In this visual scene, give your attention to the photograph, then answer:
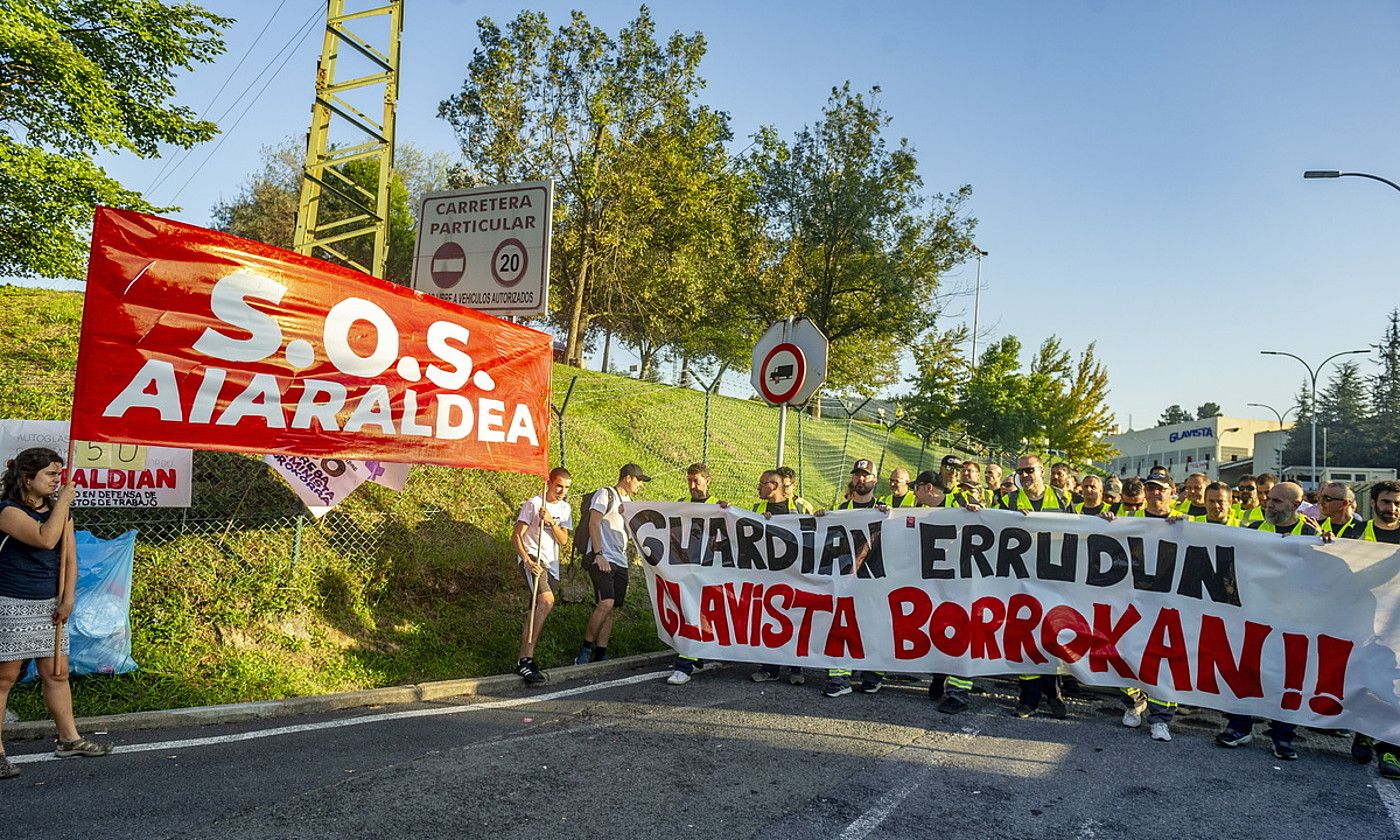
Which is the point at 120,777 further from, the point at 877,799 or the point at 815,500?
the point at 815,500

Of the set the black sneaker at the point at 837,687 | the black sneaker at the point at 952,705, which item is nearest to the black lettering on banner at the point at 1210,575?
the black sneaker at the point at 952,705

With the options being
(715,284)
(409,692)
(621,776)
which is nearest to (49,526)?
(409,692)

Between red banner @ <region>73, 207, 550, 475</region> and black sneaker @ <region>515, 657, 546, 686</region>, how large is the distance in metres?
1.53

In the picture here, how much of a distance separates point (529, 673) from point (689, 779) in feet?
8.24

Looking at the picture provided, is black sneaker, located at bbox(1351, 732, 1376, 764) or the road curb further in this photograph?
black sneaker, located at bbox(1351, 732, 1376, 764)

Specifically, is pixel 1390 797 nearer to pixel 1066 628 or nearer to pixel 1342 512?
pixel 1066 628

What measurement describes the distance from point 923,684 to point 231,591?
5609 mm

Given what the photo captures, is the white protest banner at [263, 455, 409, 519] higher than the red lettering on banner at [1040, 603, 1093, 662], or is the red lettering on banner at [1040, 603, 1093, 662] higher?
the white protest banner at [263, 455, 409, 519]

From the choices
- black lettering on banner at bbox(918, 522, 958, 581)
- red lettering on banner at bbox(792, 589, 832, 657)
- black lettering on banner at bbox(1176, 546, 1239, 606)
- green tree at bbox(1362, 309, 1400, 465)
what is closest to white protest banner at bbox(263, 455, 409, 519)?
red lettering on banner at bbox(792, 589, 832, 657)

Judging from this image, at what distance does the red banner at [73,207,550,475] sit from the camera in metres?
4.85

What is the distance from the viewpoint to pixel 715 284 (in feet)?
90.9

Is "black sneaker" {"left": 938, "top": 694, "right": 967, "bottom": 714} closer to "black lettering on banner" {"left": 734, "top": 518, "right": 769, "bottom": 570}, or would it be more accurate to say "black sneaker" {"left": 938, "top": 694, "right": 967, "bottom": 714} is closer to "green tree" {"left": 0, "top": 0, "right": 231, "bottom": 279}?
"black lettering on banner" {"left": 734, "top": 518, "right": 769, "bottom": 570}

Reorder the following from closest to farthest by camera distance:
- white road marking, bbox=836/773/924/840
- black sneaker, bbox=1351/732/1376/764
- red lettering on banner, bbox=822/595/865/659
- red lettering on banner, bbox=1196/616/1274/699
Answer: white road marking, bbox=836/773/924/840, black sneaker, bbox=1351/732/1376/764, red lettering on banner, bbox=1196/616/1274/699, red lettering on banner, bbox=822/595/865/659

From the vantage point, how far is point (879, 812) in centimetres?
428
